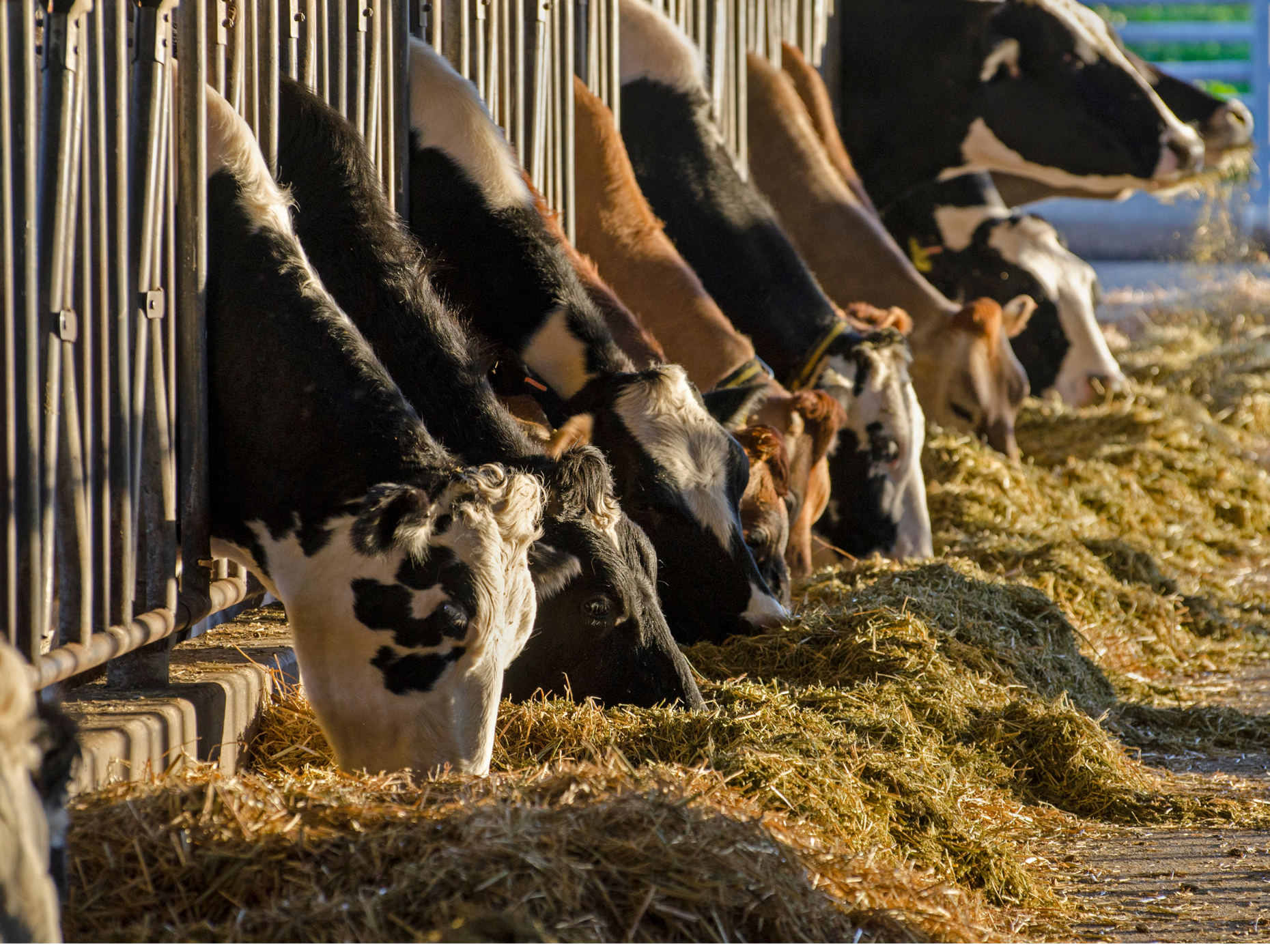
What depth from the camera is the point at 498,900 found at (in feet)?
6.69

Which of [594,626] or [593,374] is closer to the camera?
[594,626]

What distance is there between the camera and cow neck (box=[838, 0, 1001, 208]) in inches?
424

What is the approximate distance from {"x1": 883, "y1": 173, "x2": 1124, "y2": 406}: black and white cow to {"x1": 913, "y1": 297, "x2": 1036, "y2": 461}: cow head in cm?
232

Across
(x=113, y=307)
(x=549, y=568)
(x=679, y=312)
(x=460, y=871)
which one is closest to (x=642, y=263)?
(x=679, y=312)

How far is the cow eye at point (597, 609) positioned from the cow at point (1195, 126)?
884 cm

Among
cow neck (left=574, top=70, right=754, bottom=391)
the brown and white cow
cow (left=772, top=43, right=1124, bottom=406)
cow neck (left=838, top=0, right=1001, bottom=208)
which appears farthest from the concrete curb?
cow neck (left=838, top=0, right=1001, bottom=208)

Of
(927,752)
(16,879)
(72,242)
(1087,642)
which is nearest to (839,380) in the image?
(1087,642)

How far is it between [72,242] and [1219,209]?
15.2 metres

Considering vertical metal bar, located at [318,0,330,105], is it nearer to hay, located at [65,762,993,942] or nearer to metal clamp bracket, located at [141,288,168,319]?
metal clamp bracket, located at [141,288,168,319]

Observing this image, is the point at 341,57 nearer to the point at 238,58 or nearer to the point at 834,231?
the point at 238,58

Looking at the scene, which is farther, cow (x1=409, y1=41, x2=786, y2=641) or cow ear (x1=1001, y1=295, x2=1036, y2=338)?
cow ear (x1=1001, y1=295, x2=1036, y2=338)

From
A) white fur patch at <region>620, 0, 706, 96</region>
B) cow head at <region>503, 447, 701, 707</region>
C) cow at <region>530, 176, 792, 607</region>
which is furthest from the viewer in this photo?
white fur patch at <region>620, 0, 706, 96</region>

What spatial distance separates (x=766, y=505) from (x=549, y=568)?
200 cm

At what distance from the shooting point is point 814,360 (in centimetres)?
644
